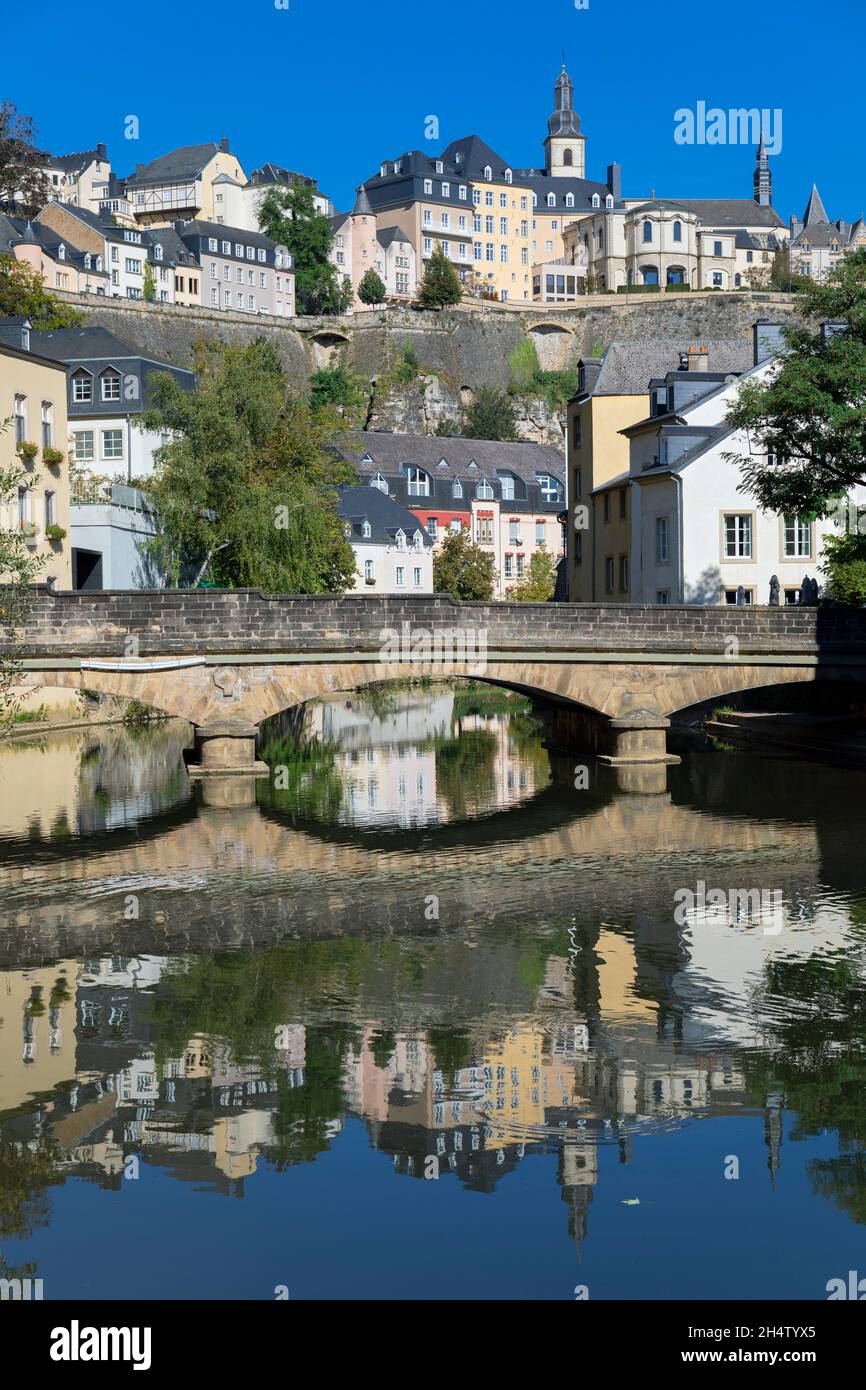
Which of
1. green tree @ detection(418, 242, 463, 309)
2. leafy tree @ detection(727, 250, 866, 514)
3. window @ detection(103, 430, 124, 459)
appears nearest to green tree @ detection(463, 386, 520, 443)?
green tree @ detection(418, 242, 463, 309)

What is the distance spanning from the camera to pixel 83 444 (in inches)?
2472

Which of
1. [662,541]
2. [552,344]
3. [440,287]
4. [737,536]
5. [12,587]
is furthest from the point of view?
[552,344]

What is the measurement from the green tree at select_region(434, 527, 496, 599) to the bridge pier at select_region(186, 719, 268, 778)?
2304 inches

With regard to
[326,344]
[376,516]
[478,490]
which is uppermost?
[326,344]

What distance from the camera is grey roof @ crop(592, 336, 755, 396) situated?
61.1 metres

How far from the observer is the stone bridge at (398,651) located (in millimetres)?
35781

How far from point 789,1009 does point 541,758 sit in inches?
1092

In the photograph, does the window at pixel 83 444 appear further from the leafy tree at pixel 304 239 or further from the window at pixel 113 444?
the leafy tree at pixel 304 239

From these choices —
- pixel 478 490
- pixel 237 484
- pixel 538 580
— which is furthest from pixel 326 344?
pixel 237 484

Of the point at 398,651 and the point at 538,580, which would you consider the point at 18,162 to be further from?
the point at 398,651

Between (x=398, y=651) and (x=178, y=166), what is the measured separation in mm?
121082
